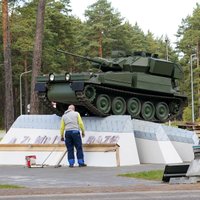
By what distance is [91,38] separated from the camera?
91188 millimetres

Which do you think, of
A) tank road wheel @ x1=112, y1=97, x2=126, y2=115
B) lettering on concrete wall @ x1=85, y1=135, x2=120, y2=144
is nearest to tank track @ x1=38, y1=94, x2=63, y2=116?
tank road wheel @ x1=112, y1=97, x2=126, y2=115

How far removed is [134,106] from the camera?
23047 mm

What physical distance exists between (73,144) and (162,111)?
6181 millimetres

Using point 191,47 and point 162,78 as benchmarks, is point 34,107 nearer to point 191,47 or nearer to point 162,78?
point 162,78

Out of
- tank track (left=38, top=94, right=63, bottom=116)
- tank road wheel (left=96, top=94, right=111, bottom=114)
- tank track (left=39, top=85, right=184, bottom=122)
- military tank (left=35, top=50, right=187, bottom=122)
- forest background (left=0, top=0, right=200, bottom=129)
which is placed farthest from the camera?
forest background (left=0, top=0, right=200, bottom=129)

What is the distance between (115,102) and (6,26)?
14.8 metres

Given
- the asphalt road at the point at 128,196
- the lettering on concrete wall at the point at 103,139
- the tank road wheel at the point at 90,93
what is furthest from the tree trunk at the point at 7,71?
the asphalt road at the point at 128,196

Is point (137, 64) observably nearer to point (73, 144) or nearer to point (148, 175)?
point (73, 144)

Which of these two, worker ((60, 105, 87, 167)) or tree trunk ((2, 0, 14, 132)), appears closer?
worker ((60, 105, 87, 167))

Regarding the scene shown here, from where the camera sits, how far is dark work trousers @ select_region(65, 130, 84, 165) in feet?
61.7

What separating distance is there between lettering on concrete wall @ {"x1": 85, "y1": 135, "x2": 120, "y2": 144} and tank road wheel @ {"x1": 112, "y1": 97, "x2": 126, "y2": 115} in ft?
6.53

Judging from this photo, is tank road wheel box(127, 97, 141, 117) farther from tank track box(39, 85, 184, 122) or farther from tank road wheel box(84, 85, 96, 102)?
tank road wheel box(84, 85, 96, 102)

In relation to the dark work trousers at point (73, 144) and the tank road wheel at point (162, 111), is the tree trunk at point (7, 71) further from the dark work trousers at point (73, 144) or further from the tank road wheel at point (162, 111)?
the dark work trousers at point (73, 144)

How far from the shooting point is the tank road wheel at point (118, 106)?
2214 cm
